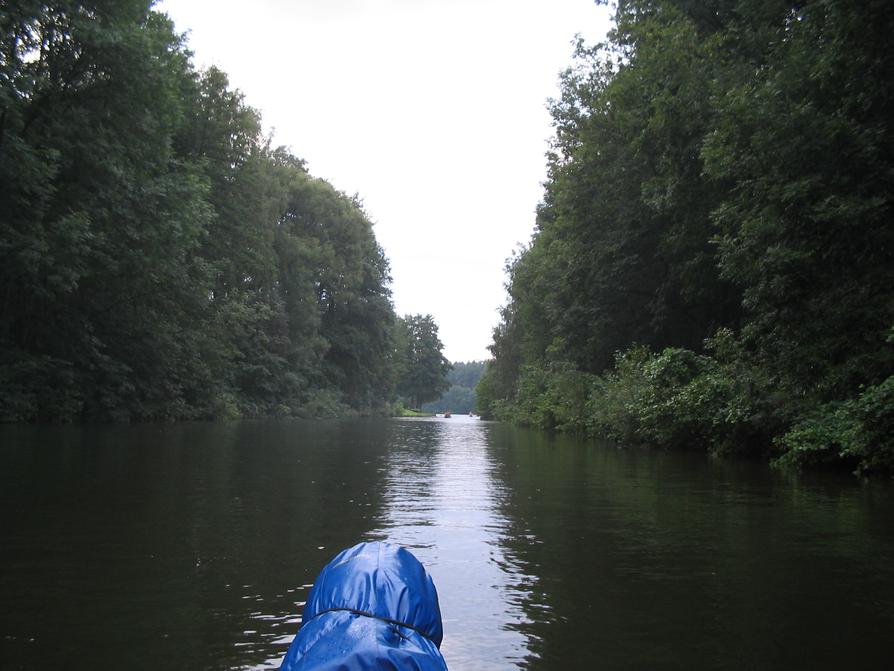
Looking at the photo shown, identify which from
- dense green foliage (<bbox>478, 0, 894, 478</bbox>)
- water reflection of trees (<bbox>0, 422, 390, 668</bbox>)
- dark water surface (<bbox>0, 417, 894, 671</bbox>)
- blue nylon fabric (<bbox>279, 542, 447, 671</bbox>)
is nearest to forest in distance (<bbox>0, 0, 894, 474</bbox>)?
dense green foliage (<bbox>478, 0, 894, 478</bbox>)

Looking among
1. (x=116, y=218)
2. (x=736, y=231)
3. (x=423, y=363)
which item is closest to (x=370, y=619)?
(x=736, y=231)

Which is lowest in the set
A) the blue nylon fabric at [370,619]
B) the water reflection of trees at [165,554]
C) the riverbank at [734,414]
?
the water reflection of trees at [165,554]

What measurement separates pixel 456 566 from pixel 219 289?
35786mm

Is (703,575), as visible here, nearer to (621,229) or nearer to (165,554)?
(165,554)

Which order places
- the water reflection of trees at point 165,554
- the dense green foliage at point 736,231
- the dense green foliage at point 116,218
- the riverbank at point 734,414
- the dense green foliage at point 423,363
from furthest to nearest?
1. the dense green foliage at point 423,363
2. the dense green foliage at point 116,218
3. the dense green foliage at point 736,231
4. the riverbank at point 734,414
5. the water reflection of trees at point 165,554

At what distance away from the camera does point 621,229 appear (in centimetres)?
2620

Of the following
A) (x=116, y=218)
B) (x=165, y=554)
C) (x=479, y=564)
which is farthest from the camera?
(x=116, y=218)

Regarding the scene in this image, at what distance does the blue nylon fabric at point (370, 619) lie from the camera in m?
2.11

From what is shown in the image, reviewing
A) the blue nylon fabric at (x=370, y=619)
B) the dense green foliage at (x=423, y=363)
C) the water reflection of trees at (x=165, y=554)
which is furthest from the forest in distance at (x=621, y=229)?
the dense green foliage at (x=423, y=363)

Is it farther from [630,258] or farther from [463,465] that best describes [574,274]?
[463,465]

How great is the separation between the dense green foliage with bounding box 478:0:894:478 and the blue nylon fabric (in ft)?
30.3

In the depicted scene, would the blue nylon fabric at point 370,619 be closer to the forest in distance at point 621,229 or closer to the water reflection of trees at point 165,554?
the water reflection of trees at point 165,554

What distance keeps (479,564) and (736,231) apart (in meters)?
13.9

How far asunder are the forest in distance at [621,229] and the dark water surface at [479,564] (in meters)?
3.22
